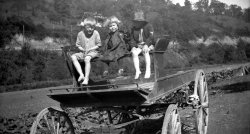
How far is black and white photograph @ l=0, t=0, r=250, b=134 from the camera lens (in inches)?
200

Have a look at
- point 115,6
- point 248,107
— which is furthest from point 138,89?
point 115,6

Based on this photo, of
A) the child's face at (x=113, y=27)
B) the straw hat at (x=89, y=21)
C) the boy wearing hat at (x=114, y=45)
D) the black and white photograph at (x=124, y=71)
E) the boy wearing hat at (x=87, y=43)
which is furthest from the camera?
the child's face at (x=113, y=27)

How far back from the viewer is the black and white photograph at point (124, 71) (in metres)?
5.08

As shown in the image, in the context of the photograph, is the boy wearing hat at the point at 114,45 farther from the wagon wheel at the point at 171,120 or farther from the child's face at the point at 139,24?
the wagon wheel at the point at 171,120

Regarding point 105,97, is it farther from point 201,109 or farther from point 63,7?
point 63,7

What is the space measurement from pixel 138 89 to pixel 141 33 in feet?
7.35

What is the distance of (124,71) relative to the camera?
7578 mm

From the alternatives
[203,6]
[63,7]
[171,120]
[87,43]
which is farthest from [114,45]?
[203,6]

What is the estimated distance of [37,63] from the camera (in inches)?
1305

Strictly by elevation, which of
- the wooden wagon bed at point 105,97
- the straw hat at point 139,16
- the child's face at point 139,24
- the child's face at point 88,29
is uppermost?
the straw hat at point 139,16

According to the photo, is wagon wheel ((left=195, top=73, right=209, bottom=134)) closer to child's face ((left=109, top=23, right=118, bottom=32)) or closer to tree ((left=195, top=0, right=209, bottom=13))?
child's face ((left=109, top=23, right=118, bottom=32))

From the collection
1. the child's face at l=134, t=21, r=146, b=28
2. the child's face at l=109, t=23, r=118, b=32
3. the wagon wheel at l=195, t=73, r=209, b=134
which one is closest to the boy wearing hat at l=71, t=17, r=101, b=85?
the child's face at l=109, t=23, r=118, b=32

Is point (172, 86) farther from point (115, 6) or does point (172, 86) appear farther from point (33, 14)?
point (115, 6)

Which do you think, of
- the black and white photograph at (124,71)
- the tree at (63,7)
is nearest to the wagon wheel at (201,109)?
the black and white photograph at (124,71)
